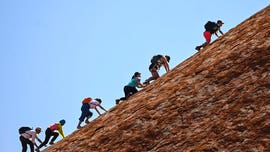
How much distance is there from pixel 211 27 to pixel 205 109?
10.2m

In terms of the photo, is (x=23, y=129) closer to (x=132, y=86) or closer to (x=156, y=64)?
(x=132, y=86)

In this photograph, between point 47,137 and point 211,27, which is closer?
point 47,137

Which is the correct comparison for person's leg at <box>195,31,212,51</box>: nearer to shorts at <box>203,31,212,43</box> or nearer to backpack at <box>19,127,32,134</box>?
shorts at <box>203,31,212,43</box>

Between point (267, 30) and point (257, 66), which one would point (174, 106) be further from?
point (267, 30)

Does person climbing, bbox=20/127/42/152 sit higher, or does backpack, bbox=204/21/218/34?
backpack, bbox=204/21/218/34

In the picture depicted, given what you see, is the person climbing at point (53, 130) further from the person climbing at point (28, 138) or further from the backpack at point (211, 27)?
the backpack at point (211, 27)

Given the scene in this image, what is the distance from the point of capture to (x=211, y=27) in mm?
21844

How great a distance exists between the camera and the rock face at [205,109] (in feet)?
35.4

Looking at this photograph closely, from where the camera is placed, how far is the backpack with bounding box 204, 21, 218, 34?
21.6 metres

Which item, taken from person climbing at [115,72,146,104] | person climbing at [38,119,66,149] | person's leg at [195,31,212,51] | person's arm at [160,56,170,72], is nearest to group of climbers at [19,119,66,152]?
person climbing at [38,119,66,149]

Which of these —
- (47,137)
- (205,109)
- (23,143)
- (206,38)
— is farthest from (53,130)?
(205,109)

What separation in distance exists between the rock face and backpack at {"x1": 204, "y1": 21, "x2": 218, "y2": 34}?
12.2 ft

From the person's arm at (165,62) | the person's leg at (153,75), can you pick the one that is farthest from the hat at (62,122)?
the person's arm at (165,62)

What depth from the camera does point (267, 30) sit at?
1536cm
